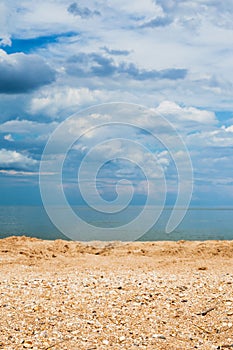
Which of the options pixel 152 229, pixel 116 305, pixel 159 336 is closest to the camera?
pixel 159 336

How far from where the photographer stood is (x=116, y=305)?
816 centimetres

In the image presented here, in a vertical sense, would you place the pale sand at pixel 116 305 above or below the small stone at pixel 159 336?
above

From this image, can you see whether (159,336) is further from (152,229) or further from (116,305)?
(152,229)

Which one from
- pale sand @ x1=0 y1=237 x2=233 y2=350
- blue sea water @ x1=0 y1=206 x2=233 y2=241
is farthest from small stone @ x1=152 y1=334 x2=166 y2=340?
blue sea water @ x1=0 y1=206 x2=233 y2=241

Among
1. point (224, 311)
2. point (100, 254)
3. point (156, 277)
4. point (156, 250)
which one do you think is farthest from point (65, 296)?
point (156, 250)

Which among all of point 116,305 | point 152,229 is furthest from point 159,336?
point 152,229

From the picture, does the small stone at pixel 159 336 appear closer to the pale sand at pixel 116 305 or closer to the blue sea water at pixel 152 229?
the pale sand at pixel 116 305

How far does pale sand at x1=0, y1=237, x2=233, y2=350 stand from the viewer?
689cm

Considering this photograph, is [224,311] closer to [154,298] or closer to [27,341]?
[154,298]

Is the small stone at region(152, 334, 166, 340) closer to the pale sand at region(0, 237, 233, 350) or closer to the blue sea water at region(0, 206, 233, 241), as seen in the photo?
the pale sand at region(0, 237, 233, 350)

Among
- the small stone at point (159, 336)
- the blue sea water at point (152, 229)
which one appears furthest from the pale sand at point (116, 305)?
the blue sea water at point (152, 229)

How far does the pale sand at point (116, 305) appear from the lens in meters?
6.89

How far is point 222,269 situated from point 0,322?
6260mm

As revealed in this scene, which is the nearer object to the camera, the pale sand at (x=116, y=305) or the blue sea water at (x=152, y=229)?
the pale sand at (x=116, y=305)
